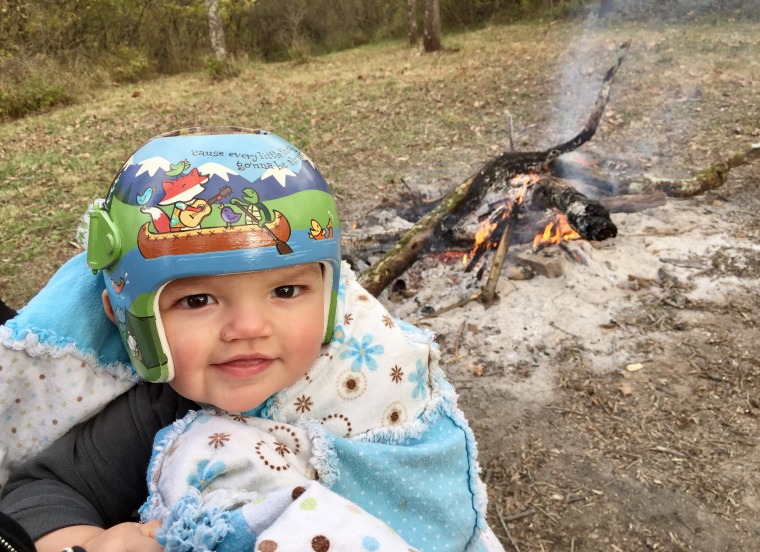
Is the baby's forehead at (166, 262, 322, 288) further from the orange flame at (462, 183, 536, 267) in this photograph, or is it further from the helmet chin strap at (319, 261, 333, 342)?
the orange flame at (462, 183, 536, 267)

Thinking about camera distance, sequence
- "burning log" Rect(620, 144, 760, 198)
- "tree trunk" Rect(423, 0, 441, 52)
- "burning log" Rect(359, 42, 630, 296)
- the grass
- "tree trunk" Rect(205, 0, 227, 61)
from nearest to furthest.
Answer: "burning log" Rect(359, 42, 630, 296) → "burning log" Rect(620, 144, 760, 198) → the grass → "tree trunk" Rect(205, 0, 227, 61) → "tree trunk" Rect(423, 0, 441, 52)

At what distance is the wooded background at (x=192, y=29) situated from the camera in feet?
45.7

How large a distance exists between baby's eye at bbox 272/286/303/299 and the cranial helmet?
3.9 inches

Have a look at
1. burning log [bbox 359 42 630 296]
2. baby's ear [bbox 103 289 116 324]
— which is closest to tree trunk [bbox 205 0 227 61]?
burning log [bbox 359 42 630 296]

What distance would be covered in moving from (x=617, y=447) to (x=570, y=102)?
7982 mm

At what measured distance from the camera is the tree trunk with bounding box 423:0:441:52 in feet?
51.1

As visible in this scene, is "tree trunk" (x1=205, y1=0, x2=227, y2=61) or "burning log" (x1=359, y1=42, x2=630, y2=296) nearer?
"burning log" (x1=359, y1=42, x2=630, y2=296)

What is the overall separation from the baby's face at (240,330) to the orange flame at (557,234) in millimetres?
3458

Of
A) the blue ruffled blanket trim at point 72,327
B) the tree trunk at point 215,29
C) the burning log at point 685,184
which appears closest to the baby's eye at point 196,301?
the blue ruffled blanket trim at point 72,327

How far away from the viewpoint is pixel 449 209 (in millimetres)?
4863

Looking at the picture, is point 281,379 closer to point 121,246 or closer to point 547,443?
point 121,246

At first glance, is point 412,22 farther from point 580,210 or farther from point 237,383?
point 237,383

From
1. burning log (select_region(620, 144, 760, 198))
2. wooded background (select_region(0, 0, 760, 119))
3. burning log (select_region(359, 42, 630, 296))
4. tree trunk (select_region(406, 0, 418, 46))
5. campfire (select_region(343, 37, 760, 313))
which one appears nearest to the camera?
burning log (select_region(359, 42, 630, 296))

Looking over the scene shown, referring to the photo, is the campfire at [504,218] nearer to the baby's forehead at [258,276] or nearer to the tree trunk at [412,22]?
the baby's forehead at [258,276]
